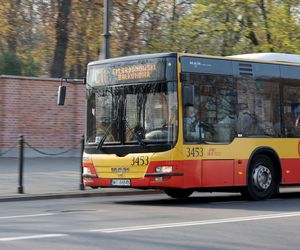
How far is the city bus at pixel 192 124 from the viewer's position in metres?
14.1

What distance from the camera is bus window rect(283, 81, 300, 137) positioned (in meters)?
16.1

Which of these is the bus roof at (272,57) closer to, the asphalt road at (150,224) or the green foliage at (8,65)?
the asphalt road at (150,224)

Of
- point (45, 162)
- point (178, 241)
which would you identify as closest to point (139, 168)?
point (178, 241)

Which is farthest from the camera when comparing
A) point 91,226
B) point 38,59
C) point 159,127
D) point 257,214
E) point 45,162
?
point 38,59

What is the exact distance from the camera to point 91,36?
34094mm

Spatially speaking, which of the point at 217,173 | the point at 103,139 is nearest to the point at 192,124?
the point at 217,173

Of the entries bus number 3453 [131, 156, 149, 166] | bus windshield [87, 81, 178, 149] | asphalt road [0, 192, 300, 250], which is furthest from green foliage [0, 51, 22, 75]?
bus number 3453 [131, 156, 149, 166]

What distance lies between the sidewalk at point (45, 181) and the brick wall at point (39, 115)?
1141mm

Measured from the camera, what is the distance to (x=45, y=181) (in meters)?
19.9

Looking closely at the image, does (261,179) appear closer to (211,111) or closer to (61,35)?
(211,111)

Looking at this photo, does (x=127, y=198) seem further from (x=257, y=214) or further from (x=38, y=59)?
(x=38, y=59)

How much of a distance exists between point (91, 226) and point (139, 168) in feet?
11.4

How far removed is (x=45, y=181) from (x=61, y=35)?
1429 cm

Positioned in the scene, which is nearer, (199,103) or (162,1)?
(199,103)
